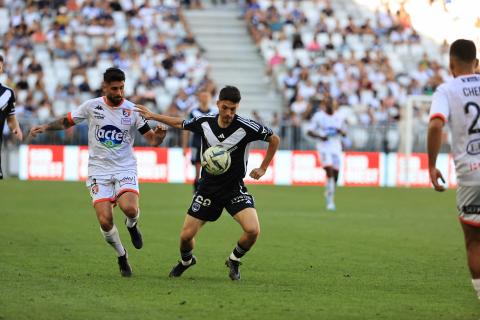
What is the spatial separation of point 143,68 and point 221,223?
1679 cm

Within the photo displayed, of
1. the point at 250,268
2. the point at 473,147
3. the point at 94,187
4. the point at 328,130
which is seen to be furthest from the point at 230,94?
the point at 328,130

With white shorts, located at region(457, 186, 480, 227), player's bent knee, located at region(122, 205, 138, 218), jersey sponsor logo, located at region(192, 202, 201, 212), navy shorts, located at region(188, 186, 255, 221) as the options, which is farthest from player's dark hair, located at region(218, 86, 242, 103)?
white shorts, located at region(457, 186, 480, 227)

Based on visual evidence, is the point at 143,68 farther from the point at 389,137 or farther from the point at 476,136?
the point at 476,136

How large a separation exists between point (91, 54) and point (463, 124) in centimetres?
2771

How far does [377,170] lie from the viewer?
1303 inches

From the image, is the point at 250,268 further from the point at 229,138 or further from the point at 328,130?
the point at 328,130

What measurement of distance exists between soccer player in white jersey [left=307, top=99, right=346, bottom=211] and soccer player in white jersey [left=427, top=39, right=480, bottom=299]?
14298 millimetres

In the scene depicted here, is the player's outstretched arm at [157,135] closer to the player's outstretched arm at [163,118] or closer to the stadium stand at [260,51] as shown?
Answer: the player's outstretched arm at [163,118]

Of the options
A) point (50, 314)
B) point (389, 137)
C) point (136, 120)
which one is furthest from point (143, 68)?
point (50, 314)

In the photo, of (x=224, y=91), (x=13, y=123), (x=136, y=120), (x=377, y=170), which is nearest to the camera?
(x=224, y=91)

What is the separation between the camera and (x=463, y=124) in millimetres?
8781

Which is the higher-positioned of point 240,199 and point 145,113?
point 145,113

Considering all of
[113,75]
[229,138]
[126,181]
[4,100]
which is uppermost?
[113,75]

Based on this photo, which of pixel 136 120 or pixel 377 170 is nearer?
pixel 136 120
